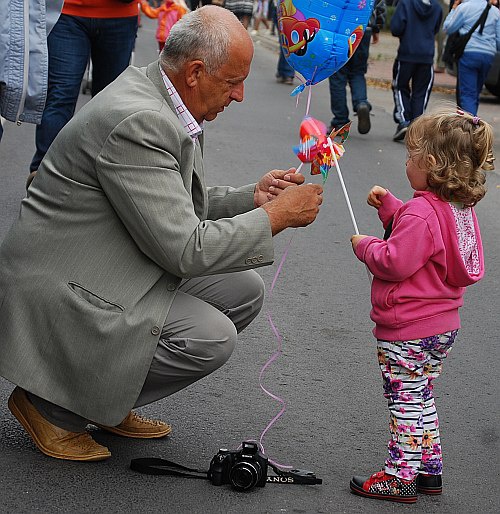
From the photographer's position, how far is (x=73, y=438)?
3.67m

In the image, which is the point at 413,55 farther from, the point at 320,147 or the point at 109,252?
the point at 109,252

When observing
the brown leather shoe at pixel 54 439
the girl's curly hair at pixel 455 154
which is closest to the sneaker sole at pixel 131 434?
the brown leather shoe at pixel 54 439

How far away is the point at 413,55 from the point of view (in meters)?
11.3

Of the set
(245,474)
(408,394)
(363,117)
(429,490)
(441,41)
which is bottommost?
(441,41)

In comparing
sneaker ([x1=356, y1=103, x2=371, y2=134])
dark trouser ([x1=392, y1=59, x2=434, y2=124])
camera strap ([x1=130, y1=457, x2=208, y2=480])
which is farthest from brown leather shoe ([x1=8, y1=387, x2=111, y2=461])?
dark trouser ([x1=392, y1=59, x2=434, y2=124])

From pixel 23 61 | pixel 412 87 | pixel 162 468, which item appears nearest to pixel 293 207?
pixel 162 468

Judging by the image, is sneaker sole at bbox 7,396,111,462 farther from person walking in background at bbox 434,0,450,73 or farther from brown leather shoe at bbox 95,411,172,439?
person walking in background at bbox 434,0,450,73

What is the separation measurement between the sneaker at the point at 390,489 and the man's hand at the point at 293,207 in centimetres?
87

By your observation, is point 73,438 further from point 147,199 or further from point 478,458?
point 478,458

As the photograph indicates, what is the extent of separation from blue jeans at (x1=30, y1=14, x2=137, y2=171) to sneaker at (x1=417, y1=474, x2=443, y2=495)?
346cm

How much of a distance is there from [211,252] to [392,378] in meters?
0.72

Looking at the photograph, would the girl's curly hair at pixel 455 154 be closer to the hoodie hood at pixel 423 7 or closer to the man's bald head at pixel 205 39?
the man's bald head at pixel 205 39

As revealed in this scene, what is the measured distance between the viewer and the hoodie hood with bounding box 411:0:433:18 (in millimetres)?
11328

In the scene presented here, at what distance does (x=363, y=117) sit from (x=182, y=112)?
7663 millimetres
